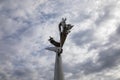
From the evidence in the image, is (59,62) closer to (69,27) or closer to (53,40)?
(53,40)


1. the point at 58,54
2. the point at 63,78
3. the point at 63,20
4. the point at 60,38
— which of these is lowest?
the point at 63,78

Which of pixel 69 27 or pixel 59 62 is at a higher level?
pixel 69 27

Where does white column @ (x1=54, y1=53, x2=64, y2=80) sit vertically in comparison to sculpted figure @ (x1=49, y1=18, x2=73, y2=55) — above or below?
below

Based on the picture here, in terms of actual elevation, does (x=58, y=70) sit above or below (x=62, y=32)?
below

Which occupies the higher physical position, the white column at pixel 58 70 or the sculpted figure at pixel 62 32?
the sculpted figure at pixel 62 32

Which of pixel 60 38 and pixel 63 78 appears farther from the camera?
pixel 60 38

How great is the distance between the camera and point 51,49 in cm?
4156

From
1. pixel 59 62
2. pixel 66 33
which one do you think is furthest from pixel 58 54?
pixel 66 33

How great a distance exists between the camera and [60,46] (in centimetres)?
4156

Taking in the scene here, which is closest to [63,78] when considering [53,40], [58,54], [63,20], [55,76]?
[55,76]

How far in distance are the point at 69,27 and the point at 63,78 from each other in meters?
8.61

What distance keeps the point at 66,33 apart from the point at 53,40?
102 inches

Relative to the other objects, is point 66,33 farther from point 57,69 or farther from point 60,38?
point 57,69

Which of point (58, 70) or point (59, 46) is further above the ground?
point (59, 46)
